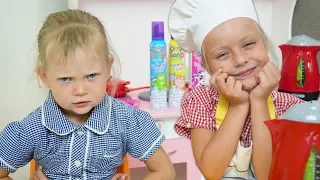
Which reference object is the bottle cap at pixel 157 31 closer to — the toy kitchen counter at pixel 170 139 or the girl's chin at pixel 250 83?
the toy kitchen counter at pixel 170 139

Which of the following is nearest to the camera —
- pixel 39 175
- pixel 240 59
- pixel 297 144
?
pixel 297 144

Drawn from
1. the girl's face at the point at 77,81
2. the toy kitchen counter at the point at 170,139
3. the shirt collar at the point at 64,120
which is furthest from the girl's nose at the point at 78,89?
A: the toy kitchen counter at the point at 170,139

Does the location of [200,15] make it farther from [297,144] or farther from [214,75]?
[297,144]

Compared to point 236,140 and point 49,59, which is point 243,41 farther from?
point 49,59

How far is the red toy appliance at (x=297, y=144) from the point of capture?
68cm

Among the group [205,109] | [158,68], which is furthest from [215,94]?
[158,68]

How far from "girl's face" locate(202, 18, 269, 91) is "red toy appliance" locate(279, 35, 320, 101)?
66cm

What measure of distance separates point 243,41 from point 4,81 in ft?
3.84

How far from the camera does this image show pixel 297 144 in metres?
0.69

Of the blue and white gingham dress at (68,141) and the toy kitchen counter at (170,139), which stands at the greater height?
the blue and white gingham dress at (68,141)

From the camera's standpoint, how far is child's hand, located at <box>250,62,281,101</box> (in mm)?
994

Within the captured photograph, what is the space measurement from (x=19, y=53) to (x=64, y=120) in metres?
0.88

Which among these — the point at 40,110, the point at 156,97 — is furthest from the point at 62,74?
the point at 156,97

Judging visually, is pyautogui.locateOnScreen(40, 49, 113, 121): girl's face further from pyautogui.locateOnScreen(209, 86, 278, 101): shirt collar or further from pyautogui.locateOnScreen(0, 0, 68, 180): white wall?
pyautogui.locateOnScreen(0, 0, 68, 180): white wall
